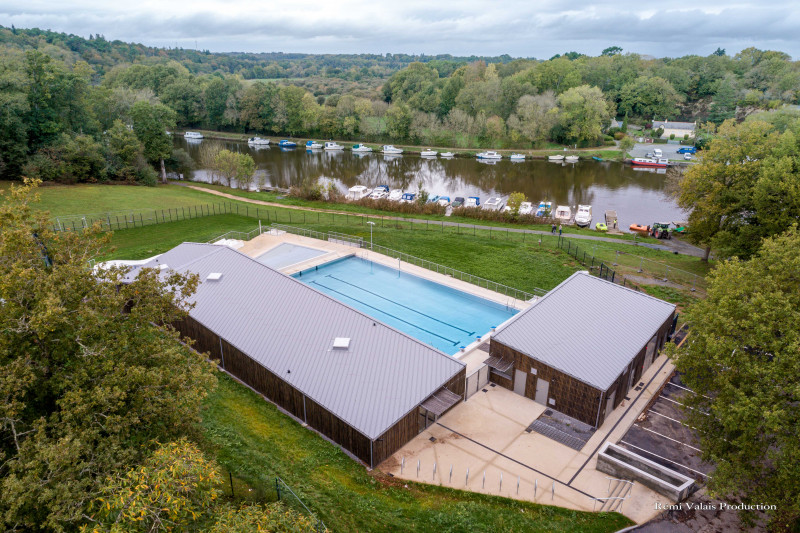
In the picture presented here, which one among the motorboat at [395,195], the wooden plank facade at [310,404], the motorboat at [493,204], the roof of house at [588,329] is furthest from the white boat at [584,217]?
the wooden plank facade at [310,404]

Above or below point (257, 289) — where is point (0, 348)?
above

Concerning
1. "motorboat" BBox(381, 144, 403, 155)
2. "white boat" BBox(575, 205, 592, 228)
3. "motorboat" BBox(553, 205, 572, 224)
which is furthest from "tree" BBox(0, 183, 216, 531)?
"motorboat" BBox(381, 144, 403, 155)

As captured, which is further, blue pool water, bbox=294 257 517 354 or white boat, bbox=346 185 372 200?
white boat, bbox=346 185 372 200

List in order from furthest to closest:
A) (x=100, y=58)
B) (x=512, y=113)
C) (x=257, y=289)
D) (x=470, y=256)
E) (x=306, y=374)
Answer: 1. (x=100, y=58)
2. (x=512, y=113)
3. (x=470, y=256)
4. (x=257, y=289)
5. (x=306, y=374)

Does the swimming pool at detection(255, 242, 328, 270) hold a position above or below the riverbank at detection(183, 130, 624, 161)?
below

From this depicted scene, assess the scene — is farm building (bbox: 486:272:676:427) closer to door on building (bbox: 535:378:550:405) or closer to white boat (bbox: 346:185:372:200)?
door on building (bbox: 535:378:550:405)

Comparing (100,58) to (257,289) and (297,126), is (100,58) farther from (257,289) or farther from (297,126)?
(257,289)

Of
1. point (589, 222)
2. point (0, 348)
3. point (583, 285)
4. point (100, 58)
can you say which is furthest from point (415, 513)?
point (100, 58)

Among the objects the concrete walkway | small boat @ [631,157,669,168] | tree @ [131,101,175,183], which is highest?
tree @ [131,101,175,183]
